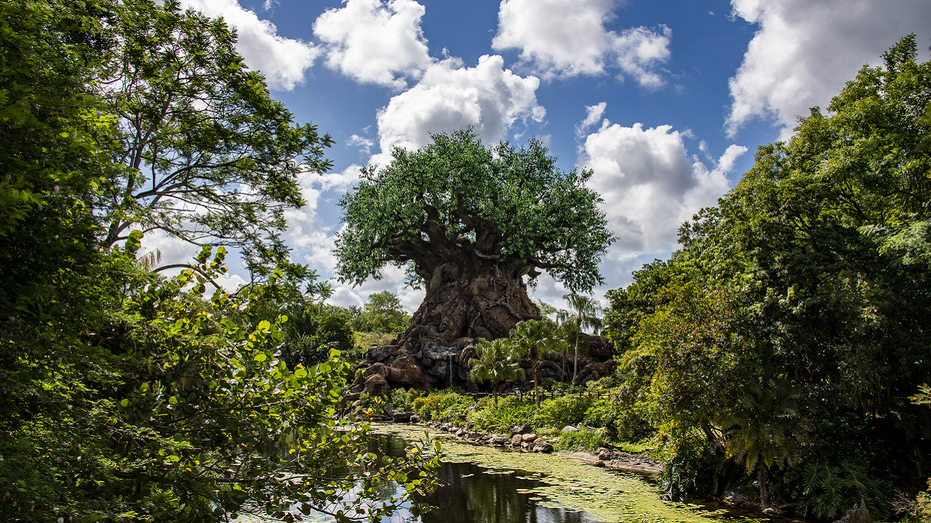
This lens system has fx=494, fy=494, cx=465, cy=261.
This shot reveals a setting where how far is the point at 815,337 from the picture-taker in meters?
10.6

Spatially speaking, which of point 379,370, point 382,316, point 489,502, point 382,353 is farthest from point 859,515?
point 382,316

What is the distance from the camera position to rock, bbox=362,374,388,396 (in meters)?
30.6

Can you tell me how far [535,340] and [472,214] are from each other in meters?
10.6

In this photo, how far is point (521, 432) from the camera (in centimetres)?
2061

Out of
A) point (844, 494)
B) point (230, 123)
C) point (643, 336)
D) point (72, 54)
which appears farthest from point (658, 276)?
point (72, 54)

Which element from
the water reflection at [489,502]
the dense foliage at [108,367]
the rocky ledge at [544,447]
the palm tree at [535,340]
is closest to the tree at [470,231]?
the palm tree at [535,340]

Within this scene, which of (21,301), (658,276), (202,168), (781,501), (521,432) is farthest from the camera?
(521,432)

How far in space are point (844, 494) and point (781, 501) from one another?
1098mm

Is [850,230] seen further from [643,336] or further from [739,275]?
[643,336]

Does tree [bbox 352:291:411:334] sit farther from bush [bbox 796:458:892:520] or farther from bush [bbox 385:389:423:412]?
bush [bbox 796:458:892:520]

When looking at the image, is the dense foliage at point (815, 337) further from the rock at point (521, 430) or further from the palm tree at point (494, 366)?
the palm tree at point (494, 366)

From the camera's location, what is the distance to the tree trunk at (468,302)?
3328cm

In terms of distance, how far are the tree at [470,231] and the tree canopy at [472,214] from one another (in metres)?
0.07

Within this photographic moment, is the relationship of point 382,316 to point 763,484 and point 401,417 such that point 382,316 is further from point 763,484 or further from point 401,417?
point 763,484
